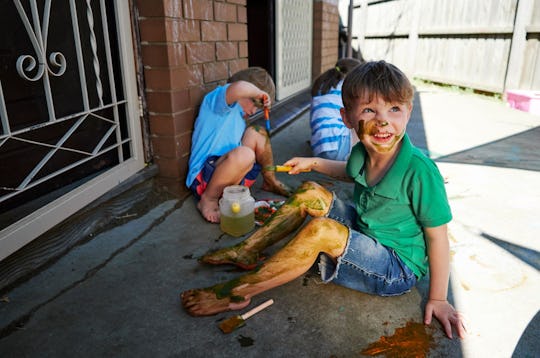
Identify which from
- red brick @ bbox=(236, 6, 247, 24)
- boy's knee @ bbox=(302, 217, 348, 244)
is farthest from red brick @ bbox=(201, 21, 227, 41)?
boy's knee @ bbox=(302, 217, 348, 244)

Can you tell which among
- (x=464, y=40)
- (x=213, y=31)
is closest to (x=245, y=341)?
(x=213, y=31)

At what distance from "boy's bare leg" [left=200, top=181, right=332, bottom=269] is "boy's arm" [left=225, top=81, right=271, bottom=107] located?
87cm

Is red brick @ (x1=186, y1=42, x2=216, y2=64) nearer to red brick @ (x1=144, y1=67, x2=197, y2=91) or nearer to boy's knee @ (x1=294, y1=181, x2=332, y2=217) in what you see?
red brick @ (x1=144, y1=67, x2=197, y2=91)

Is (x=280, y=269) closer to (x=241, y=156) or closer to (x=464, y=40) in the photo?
(x=241, y=156)

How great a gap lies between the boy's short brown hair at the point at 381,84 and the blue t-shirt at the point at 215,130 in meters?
1.16

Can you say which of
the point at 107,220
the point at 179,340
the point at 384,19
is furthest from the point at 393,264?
the point at 384,19

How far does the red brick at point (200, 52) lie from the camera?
2693mm

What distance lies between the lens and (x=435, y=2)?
29.2ft

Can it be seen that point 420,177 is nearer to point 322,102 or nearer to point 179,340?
point 179,340

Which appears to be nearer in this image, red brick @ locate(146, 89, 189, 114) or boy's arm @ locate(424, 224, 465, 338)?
boy's arm @ locate(424, 224, 465, 338)

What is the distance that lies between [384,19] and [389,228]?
11026mm

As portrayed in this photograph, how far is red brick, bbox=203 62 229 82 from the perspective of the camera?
2946 mm

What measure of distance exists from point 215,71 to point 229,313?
201 centimetres

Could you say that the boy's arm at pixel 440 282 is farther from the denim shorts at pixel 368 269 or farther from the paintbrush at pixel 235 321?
the paintbrush at pixel 235 321
